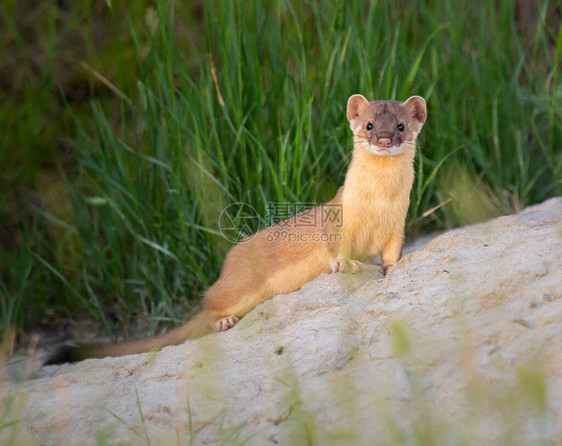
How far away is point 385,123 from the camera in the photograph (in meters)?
2.97

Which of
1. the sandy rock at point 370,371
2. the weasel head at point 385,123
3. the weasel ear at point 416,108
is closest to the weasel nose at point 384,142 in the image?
the weasel head at point 385,123

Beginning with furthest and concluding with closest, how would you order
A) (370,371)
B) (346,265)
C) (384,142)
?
(346,265) → (384,142) → (370,371)

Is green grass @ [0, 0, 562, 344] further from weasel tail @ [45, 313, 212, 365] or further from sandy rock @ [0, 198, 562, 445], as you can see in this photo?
sandy rock @ [0, 198, 562, 445]

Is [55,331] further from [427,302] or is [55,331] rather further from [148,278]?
[427,302]

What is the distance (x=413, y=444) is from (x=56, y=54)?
189 inches

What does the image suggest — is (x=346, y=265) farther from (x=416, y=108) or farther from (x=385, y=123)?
(x=416, y=108)

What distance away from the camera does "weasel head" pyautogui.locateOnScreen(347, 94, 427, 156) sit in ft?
9.59

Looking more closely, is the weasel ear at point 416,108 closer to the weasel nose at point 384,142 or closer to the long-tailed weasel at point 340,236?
the long-tailed weasel at point 340,236

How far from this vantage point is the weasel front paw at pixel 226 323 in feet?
10.5

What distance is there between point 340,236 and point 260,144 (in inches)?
30.3

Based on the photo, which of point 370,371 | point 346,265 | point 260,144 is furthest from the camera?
point 260,144

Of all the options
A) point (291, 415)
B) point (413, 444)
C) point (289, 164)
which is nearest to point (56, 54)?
point (289, 164)

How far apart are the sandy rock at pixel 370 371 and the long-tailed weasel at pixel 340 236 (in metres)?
0.21

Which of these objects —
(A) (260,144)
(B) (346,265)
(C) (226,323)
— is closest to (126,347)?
(C) (226,323)
